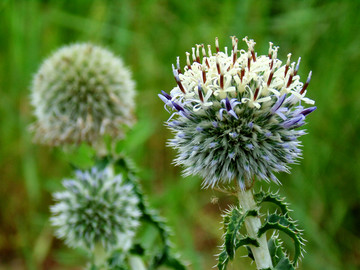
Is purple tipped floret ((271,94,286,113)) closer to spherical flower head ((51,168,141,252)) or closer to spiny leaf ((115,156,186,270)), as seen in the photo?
spiny leaf ((115,156,186,270))

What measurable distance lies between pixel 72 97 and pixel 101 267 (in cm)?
137

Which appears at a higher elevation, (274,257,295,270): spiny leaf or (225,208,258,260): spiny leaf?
(225,208,258,260): spiny leaf

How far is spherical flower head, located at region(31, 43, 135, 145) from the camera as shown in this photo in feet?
11.1

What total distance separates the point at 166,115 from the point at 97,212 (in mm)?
2611

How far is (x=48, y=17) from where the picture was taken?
5227mm

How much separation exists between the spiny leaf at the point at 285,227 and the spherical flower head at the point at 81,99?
1.82 m

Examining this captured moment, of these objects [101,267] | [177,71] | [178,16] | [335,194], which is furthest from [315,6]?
[101,267]

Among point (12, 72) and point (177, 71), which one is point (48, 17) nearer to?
point (12, 72)

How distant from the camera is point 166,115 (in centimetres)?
539

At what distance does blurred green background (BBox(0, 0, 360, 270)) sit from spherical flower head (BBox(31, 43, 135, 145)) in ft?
1.22

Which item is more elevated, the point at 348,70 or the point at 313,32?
the point at 313,32

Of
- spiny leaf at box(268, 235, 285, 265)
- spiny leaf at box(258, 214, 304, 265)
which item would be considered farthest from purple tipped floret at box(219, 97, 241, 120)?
spiny leaf at box(268, 235, 285, 265)

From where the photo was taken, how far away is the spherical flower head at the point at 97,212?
114 inches

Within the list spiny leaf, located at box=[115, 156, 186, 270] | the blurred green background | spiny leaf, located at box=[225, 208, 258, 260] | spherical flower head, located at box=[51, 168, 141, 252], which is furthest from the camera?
the blurred green background
